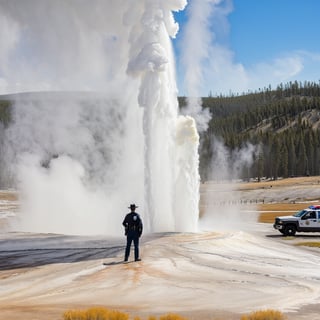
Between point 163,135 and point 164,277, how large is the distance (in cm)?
1321

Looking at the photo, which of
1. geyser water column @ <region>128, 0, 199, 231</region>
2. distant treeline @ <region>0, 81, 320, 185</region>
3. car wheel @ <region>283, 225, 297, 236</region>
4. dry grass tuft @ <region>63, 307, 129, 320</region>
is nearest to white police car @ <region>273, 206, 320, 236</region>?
car wheel @ <region>283, 225, 297, 236</region>

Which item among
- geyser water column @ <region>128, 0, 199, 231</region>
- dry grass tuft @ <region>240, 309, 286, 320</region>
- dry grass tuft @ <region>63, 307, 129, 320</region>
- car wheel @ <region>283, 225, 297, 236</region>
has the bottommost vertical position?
car wheel @ <region>283, 225, 297, 236</region>

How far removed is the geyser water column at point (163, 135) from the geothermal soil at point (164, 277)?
3492 millimetres

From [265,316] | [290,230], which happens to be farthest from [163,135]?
[265,316]

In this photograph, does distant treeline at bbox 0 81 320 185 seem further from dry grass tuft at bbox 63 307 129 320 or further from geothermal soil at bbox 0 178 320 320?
dry grass tuft at bbox 63 307 129 320

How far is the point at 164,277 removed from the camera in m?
14.1

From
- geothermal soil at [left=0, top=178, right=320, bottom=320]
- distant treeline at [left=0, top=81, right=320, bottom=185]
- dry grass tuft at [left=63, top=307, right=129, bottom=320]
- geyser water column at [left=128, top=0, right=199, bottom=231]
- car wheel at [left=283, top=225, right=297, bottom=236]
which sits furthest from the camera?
distant treeline at [left=0, top=81, right=320, bottom=185]

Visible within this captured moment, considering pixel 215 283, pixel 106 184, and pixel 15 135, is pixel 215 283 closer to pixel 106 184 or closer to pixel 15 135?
pixel 106 184

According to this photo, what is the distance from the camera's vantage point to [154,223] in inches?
1009

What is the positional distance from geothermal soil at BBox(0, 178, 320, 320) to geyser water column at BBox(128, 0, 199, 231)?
3.49 metres

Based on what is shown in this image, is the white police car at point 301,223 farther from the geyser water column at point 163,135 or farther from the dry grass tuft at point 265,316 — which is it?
the dry grass tuft at point 265,316

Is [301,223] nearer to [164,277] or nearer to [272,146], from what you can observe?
[164,277]

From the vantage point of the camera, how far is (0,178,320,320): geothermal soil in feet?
34.4

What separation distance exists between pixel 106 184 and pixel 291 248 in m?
33.6
